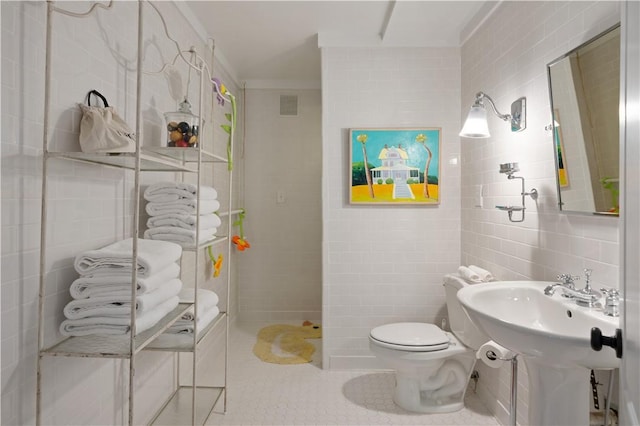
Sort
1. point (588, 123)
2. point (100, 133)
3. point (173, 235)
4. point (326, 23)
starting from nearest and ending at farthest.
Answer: point (100, 133)
point (588, 123)
point (173, 235)
point (326, 23)

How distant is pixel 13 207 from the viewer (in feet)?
3.76

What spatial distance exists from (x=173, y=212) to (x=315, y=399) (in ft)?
4.85

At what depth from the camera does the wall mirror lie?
1371mm

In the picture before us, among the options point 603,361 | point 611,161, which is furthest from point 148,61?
point 603,361

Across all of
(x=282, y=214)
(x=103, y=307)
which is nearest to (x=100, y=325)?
(x=103, y=307)

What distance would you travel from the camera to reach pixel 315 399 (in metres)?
2.41

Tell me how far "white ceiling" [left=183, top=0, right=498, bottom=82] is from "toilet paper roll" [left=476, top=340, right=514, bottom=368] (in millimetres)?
1938

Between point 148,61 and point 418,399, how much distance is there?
2423 millimetres

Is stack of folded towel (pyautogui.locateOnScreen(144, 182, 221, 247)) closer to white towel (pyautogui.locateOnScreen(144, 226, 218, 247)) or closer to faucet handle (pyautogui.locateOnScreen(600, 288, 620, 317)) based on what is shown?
white towel (pyautogui.locateOnScreen(144, 226, 218, 247))

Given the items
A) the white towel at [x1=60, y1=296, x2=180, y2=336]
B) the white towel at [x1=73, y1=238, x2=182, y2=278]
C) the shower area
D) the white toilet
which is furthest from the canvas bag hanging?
the shower area

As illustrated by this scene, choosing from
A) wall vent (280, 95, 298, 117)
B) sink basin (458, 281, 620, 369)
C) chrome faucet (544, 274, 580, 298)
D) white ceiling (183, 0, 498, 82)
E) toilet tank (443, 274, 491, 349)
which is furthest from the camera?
wall vent (280, 95, 298, 117)

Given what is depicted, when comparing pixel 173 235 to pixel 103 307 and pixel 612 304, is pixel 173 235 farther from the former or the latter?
pixel 612 304

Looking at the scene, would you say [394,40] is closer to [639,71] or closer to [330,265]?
[330,265]

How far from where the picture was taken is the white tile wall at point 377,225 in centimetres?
282
